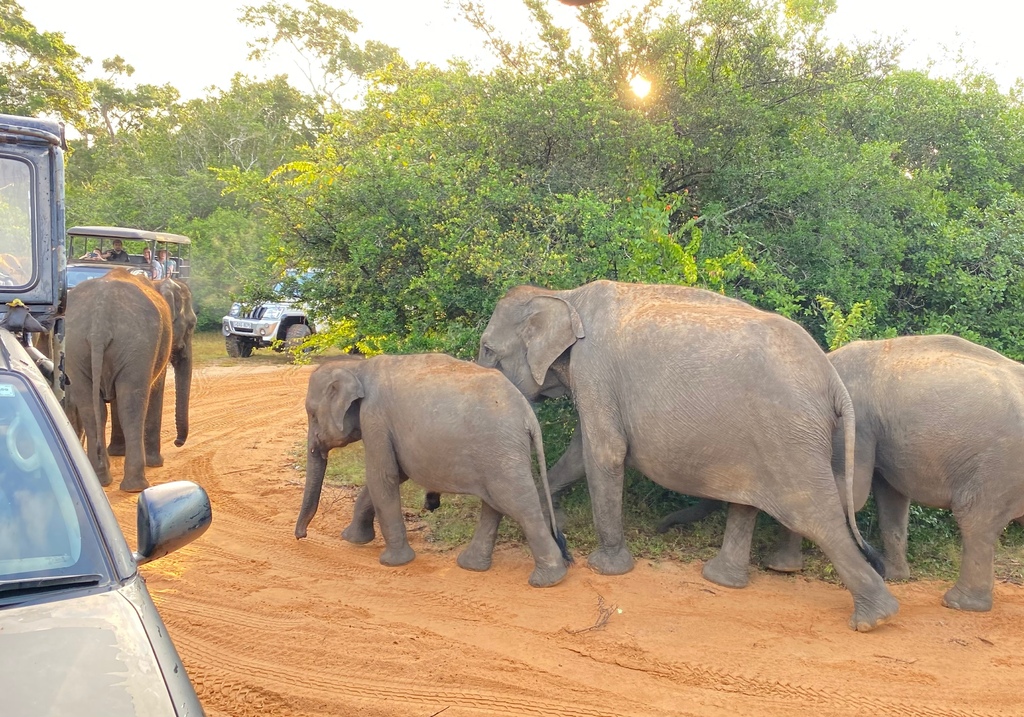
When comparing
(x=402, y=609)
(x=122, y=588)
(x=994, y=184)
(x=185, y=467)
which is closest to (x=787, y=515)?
(x=402, y=609)

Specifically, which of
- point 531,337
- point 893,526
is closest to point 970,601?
point 893,526

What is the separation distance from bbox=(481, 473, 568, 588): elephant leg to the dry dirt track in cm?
11

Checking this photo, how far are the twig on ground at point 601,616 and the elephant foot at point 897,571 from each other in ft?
7.03

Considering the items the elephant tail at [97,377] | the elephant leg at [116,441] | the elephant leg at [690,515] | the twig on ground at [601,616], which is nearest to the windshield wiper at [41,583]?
the twig on ground at [601,616]

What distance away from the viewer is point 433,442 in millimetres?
6215

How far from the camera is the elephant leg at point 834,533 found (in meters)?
5.24

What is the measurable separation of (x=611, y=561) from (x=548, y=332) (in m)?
1.79

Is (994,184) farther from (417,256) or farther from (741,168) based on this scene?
(417,256)

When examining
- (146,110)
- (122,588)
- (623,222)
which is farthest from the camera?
(146,110)

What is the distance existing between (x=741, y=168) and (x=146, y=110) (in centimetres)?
3494

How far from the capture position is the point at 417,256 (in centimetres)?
859

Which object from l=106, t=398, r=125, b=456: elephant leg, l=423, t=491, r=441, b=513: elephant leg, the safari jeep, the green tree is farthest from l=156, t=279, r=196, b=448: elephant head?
the green tree

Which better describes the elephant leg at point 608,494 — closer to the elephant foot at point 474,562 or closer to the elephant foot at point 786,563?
the elephant foot at point 474,562

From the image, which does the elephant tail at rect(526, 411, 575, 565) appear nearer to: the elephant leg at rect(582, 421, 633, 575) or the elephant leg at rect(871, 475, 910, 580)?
the elephant leg at rect(582, 421, 633, 575)
